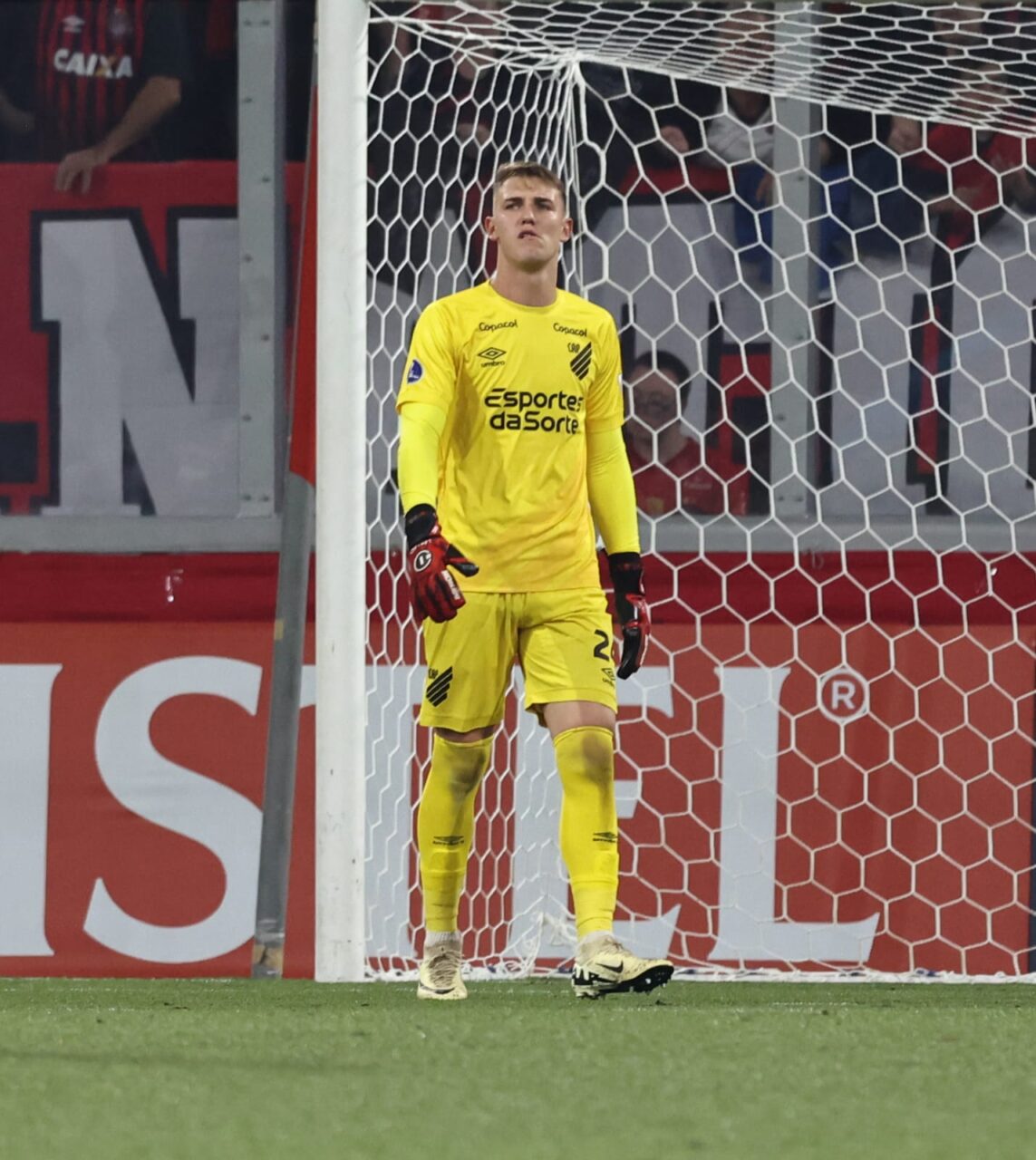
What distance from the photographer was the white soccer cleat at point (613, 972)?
10.5ft

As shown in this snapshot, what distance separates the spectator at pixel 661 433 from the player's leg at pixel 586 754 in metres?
1.63

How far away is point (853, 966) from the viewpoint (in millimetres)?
4809

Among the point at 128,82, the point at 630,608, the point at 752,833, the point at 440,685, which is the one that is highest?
the point at 128,82

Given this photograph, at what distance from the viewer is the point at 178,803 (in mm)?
5000

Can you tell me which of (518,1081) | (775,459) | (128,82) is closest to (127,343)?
(128,82)

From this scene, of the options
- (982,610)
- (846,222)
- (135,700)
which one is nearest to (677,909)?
(982,610)

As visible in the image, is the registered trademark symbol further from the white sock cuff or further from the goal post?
the white sock cuff

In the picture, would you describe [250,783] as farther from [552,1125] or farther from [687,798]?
[552,1125]

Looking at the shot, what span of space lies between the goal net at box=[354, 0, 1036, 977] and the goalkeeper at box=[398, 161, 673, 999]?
1.09 metres

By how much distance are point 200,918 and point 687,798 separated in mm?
1168

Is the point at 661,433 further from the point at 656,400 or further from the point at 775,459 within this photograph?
the point at 775,459

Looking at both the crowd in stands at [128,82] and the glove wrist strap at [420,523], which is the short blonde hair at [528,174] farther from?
the crowd in stands at [128,82]

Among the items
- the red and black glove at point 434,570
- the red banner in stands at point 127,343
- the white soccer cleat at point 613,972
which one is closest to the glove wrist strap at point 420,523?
the red and black glove at point 434,570

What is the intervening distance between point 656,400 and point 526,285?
1.64 meters
